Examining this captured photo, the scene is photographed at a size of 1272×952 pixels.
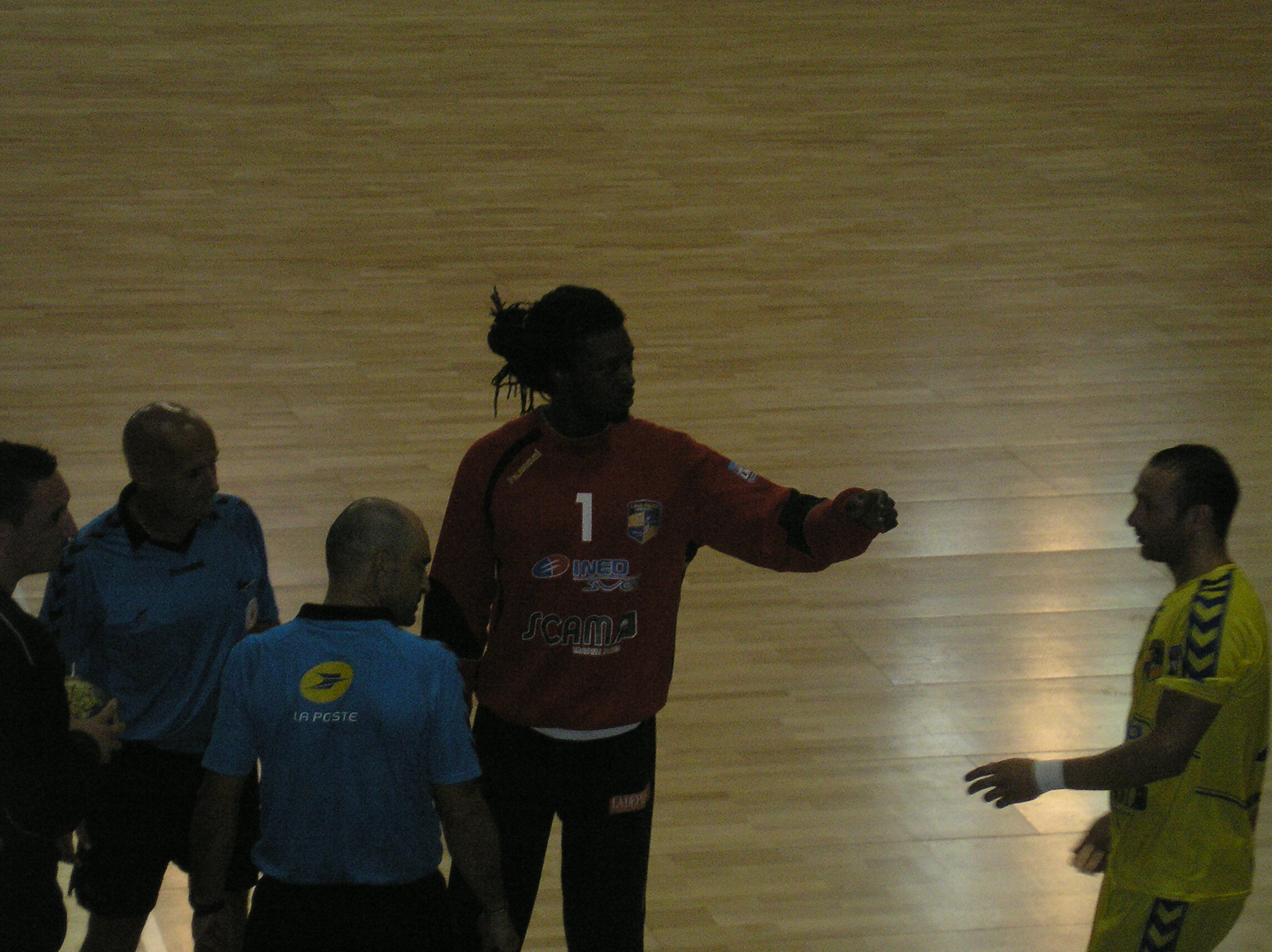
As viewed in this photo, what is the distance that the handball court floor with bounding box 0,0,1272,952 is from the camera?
4734 millimetres

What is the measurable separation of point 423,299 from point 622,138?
2867 mm

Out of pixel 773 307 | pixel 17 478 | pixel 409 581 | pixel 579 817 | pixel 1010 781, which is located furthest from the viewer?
pixel 773 307

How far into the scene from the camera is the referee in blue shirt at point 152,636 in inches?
121

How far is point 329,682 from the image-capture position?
2428 mm

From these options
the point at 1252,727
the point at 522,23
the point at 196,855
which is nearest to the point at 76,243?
the point at 522,23

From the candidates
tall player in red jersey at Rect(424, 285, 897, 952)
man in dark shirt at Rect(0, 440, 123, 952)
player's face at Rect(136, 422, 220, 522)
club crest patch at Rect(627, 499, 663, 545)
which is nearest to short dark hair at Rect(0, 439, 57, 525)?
man in dark shirt at Rect(0, 440, 123, 952)

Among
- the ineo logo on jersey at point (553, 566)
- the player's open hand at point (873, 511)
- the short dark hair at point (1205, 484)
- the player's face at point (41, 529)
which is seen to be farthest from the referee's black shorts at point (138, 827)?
the short dark hair at point (1205, 484)

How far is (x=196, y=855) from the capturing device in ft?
8.29

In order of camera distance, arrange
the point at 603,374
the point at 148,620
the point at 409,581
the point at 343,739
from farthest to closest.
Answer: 1. the point at 148,620
2. the point at 603,374
3. the point at 409,581
4. the point at 343,739

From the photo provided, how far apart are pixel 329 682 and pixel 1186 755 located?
1434 millimetres

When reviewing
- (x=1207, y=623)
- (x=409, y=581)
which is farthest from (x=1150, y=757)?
(x=409, y=581)

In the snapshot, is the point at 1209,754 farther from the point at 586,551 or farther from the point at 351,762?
the point at 351,762

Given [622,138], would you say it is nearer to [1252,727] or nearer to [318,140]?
[318,140]

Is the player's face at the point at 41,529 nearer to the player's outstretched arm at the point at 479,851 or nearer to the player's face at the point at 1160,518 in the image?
the player's outstretched arm at the point at 479,851
